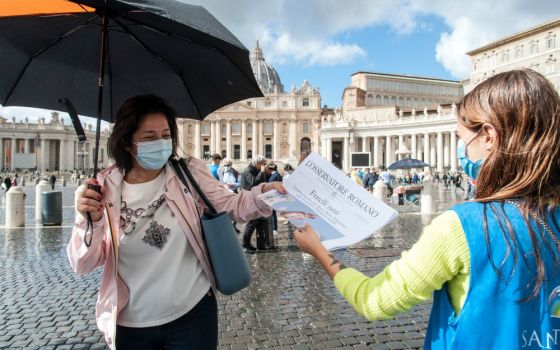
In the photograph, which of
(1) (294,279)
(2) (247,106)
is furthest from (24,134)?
(1) (294,279)

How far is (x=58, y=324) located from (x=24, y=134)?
79.4 m

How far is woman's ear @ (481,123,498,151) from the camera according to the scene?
1.21 meters

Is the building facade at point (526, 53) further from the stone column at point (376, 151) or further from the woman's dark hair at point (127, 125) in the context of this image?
the woman's dark hair at point (127, 125)

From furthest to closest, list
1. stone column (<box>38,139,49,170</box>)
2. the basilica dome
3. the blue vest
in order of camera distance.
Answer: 1. the basilica dome
2. stone column (<box>38,139,49,170</box>)
3. the blue vest

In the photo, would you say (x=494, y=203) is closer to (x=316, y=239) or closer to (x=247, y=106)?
(x=316, y=239)

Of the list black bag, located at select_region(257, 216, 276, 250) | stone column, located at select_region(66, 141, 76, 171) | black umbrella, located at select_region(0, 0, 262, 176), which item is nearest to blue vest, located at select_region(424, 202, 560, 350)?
black umbrella, located at select_region(0, 0, 262, 176)

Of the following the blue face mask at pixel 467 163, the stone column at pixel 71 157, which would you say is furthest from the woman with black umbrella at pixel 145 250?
the stone column at pixel 71 157

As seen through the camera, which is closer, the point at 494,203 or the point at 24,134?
the point at 494,203

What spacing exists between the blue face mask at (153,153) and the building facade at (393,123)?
129 ft

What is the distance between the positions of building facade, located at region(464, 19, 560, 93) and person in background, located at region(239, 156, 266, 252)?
1500 inches

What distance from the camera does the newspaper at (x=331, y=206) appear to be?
1528 millimetres

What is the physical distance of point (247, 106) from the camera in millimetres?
78062

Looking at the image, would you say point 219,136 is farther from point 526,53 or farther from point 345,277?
point 345,277

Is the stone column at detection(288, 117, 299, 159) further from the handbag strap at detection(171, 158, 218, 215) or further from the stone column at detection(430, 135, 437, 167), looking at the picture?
the handbag strap at detection(171, 158, 218, 215)
